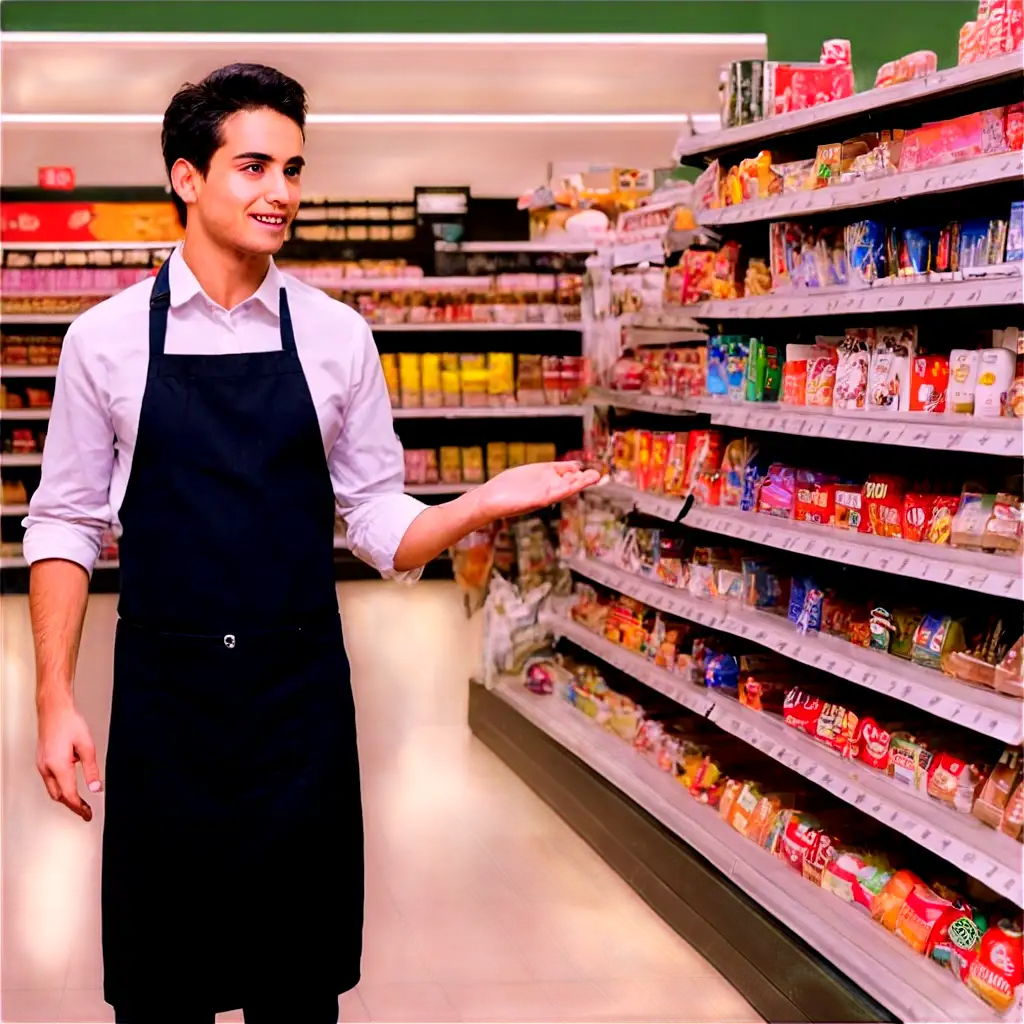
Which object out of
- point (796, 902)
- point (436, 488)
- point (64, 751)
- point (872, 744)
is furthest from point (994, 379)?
point (436, 488)

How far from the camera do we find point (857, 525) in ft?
→ 11.5

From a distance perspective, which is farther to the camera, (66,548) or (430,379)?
(430,379)

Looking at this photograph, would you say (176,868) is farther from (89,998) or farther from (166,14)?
(166,14)

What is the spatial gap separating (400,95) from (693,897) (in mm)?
7544

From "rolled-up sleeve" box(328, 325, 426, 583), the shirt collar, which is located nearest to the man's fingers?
"rolled-up sleeve" box(328, 325, 426, 583)

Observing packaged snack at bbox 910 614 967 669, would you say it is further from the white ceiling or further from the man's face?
the white ceiling

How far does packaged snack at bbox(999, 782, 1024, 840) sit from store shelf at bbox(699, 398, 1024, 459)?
65cm

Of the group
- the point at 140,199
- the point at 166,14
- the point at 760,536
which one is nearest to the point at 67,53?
the point at 166,14

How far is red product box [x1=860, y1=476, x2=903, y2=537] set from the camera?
3326mm

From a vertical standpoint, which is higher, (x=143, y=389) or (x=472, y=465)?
(x=143, y=389)

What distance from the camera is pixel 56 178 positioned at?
10.3 metres

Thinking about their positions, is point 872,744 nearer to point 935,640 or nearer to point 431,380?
point 935,640

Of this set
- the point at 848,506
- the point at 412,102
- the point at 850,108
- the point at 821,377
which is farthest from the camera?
the point at 412,102

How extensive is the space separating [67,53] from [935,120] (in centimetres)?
650
